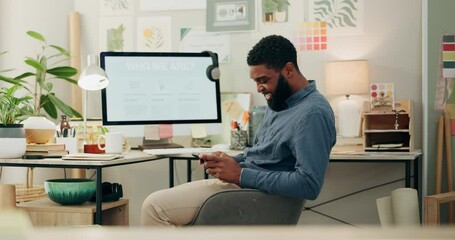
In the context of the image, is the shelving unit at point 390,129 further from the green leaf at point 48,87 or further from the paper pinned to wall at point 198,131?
the green leaf at point 48,87

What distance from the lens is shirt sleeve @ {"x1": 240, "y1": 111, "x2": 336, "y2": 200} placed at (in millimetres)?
2125

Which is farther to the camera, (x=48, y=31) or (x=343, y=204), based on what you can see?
(x=48, y=31)

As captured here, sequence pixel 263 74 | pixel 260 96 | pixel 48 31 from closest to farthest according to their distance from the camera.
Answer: pixel 263 74
pixel 260 96
pixel 48 31

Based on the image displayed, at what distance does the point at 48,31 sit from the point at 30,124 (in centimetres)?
128

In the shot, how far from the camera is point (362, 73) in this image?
11.3 ft

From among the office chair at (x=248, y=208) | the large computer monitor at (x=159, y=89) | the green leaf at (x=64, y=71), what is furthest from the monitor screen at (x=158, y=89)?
the office chair at (x=248, y=208)

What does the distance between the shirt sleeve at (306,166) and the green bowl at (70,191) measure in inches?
40.1

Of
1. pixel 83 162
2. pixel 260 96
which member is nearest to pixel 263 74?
pixel 83 162

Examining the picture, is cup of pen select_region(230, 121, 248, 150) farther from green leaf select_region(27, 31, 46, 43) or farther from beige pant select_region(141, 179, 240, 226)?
green leaf select_region(27, 31, 46, 43)

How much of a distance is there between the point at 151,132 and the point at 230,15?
0.94 metres

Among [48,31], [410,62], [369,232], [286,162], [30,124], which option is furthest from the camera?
[48,31]

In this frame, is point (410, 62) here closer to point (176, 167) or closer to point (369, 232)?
point (176, 167)

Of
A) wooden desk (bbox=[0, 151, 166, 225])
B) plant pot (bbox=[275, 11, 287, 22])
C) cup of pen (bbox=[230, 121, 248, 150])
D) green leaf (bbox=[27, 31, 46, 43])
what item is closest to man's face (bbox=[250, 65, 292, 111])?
wooden desk (bbox=[0, 151, 166, 225])

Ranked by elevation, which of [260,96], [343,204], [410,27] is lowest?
[343,204]
